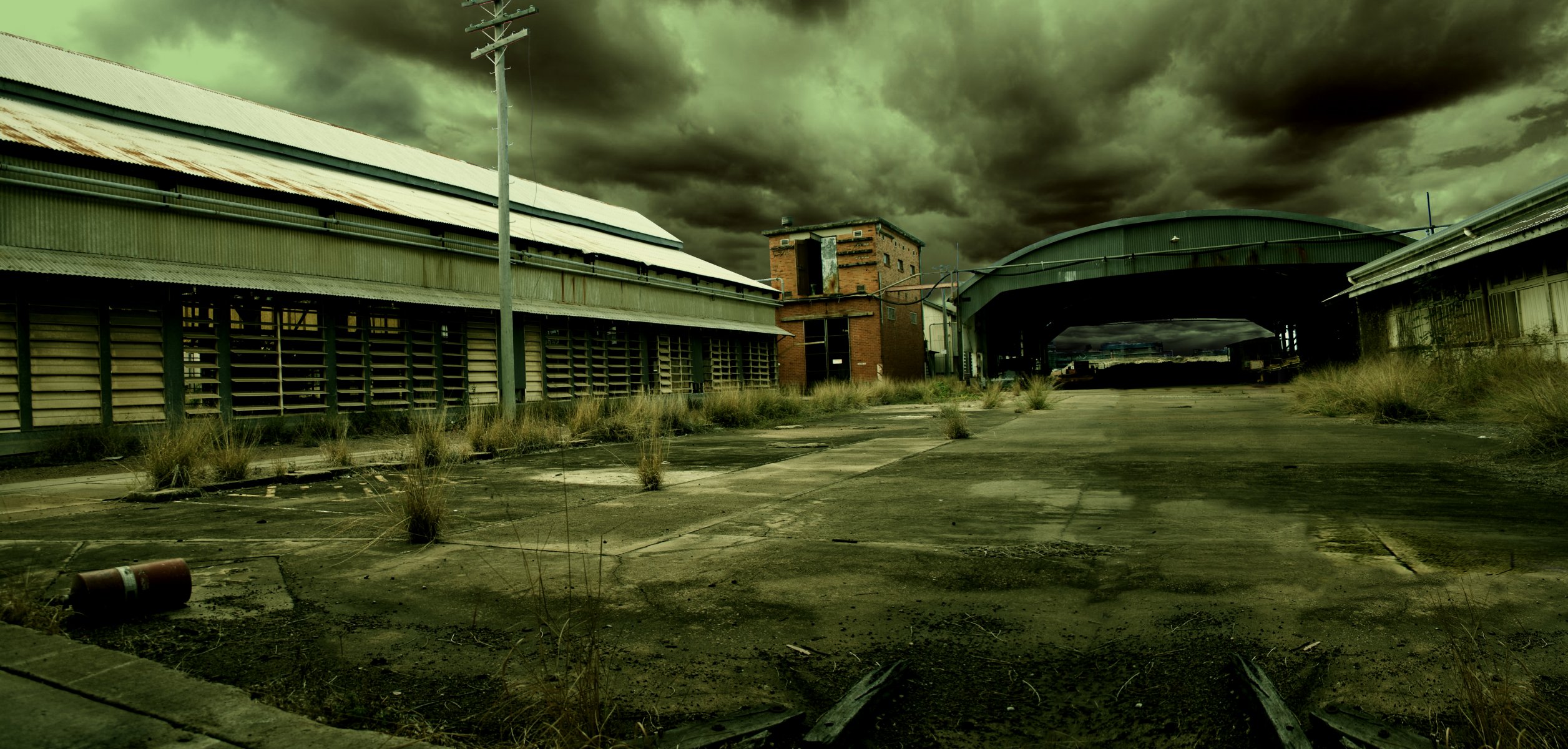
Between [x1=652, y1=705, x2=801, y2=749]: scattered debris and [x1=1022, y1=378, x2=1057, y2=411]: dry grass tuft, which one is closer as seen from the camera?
[x1=652, y1=705, x2=801, y2=749]: scattered debris

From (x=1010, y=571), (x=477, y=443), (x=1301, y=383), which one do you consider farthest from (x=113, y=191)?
(x=1301, y=383)

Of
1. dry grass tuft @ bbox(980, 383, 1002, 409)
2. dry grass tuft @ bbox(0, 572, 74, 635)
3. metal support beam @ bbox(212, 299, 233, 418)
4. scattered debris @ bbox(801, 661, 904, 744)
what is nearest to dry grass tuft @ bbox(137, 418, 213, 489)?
dry grass tuft @ bbox(0, 572, 74, 635)

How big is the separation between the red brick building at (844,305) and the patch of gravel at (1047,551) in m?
29.1

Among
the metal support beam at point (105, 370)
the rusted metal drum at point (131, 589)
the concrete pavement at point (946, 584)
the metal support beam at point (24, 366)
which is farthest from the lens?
the metal support beam at point (105, 370)

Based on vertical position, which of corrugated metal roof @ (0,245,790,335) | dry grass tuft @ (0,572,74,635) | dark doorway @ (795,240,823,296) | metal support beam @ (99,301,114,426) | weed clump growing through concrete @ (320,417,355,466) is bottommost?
dry grass tuft @ (0,572,74,635)

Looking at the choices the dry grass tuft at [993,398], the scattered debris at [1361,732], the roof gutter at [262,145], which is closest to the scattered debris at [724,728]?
the scattered debris at [1361,732]

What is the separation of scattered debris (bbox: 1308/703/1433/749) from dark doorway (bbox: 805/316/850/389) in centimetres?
3339

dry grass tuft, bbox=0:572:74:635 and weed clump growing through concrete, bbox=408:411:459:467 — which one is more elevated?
weed clump growing through concrete, bbox=408:411:459:467

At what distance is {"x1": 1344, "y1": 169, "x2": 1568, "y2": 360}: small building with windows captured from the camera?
1326 cm

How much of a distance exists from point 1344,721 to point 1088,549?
2.21 metres

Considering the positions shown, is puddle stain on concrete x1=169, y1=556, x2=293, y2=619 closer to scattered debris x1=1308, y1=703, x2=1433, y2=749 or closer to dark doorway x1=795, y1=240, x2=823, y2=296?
scattered debris x1=1308, y1=703, x2=1433, y2=749

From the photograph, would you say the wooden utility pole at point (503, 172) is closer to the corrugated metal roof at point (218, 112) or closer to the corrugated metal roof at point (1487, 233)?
the corrugated metal roof at point (218, 112)

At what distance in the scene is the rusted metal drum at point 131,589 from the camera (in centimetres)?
317

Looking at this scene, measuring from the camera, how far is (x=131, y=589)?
322cm
